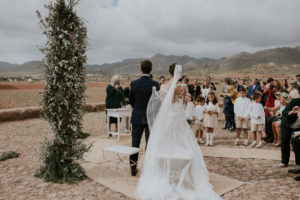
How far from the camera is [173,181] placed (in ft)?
13.7

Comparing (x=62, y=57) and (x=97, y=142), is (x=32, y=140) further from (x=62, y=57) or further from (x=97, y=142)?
(x=62, y=57)

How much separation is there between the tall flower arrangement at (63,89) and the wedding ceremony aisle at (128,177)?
0.42 meters

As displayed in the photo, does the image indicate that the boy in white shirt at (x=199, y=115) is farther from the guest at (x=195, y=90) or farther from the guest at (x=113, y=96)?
the guest at (x=113, y=96)

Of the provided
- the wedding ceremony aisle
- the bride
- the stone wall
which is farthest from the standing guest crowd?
the stone wall

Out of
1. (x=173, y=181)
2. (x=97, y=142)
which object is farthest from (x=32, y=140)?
(x=173, y=181)

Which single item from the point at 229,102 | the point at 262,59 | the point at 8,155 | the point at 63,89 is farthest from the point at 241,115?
the point at 262,59

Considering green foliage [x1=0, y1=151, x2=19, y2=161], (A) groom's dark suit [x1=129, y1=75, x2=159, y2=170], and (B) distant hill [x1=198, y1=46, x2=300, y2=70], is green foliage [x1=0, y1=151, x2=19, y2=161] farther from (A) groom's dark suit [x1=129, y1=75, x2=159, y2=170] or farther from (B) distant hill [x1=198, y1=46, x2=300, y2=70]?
(B) distant hill [x1=198, y1=46, x2=300, y2=70]

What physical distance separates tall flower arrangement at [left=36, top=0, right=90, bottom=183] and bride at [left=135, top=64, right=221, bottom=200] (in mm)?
1542

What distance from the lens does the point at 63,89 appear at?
4750mm

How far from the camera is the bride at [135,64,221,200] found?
157 inches

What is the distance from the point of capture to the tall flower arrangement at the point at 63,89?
4.65 metres

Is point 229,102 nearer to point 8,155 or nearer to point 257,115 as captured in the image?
point 257,115

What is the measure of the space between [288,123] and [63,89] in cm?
490

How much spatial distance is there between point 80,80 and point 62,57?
558mm
